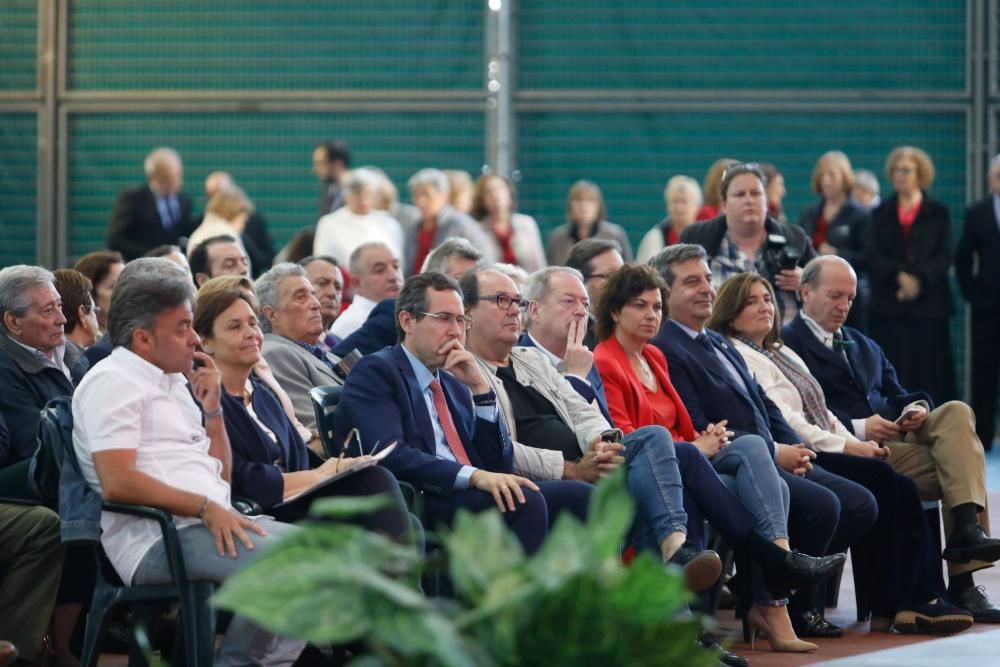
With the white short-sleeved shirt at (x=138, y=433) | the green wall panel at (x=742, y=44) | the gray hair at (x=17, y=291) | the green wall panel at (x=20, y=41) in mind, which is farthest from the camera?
the green wall panel at (x=20, y=41)

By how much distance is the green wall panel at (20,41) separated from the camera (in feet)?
40.0

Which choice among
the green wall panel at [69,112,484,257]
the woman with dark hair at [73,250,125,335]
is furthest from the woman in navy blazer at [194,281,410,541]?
the green wall panel at [69,112,484,257]

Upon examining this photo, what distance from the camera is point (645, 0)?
11789mm

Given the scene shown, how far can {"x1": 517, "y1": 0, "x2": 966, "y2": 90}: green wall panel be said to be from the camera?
11523 millimetres

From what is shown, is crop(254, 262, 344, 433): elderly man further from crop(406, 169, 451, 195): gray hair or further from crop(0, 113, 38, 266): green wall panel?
crop(0, 113, 38, 266): green wall panel

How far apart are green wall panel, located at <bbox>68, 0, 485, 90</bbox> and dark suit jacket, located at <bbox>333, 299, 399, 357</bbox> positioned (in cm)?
599

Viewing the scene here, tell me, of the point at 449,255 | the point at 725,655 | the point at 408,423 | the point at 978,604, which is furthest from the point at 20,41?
the point at 725,655

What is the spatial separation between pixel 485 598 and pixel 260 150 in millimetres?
11035

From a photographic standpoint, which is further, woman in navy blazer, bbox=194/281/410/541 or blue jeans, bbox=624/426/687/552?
blue jeans, bbox=624/426/687/552

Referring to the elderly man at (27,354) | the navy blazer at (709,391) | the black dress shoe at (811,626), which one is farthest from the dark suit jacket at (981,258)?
the elderly man at (27,354)

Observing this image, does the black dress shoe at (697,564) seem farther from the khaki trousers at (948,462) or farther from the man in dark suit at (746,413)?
the khaki trousers at (948,462)

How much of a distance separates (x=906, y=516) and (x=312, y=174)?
7.02 m

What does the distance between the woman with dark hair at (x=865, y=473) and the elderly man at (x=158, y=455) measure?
2.44 meters

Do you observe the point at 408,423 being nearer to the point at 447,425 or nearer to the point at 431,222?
the point at 447,425
